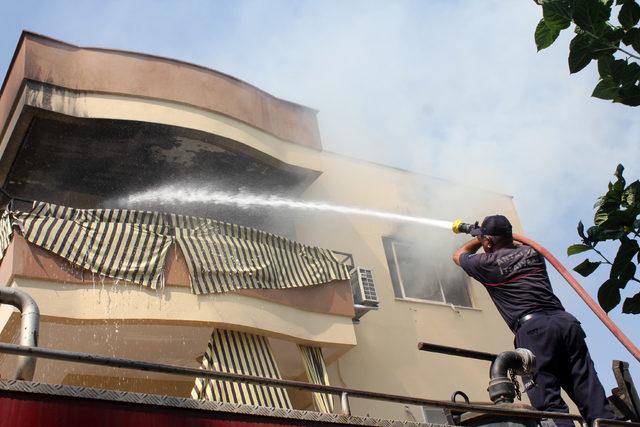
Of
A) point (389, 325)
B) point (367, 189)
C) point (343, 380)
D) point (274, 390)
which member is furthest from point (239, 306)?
point (367, 189)

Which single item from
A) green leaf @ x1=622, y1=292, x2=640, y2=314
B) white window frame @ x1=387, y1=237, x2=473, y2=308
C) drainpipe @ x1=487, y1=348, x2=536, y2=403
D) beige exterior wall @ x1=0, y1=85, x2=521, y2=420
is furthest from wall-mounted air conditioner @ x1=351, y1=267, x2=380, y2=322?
green leaf @ x1=622, y1=292, x2=640, y2=314

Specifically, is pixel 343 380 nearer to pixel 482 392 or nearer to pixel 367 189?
pixel 482 392

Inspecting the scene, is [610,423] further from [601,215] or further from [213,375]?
[213,375]

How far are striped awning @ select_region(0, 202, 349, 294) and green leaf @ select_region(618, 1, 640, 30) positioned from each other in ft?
20.6

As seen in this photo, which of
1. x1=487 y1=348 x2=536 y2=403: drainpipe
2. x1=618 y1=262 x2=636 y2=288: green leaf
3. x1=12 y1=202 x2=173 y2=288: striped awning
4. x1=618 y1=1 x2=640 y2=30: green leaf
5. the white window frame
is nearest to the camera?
x1=618 y1=1 x2=640 y2=30: green leaf

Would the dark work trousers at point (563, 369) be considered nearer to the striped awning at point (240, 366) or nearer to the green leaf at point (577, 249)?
the green leaf at point (577, 249)

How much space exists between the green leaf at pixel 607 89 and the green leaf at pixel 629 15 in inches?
11.7

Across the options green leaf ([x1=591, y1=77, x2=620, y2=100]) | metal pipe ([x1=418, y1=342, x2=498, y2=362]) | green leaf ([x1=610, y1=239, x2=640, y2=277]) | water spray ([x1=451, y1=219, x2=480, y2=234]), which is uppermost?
water spray ([x1=451, y1=219, x2=480, y2=234])

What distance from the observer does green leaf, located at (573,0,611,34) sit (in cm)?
394

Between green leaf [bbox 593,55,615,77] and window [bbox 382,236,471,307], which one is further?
window [bbox 382,236,471,307]

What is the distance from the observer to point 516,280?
6078mm

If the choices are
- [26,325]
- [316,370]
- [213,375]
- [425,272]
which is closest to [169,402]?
[213,375]

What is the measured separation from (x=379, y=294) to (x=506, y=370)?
22.8 feet

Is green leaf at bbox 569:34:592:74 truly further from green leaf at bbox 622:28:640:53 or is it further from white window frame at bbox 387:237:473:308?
white window frame at bbox 387:237:473:308
